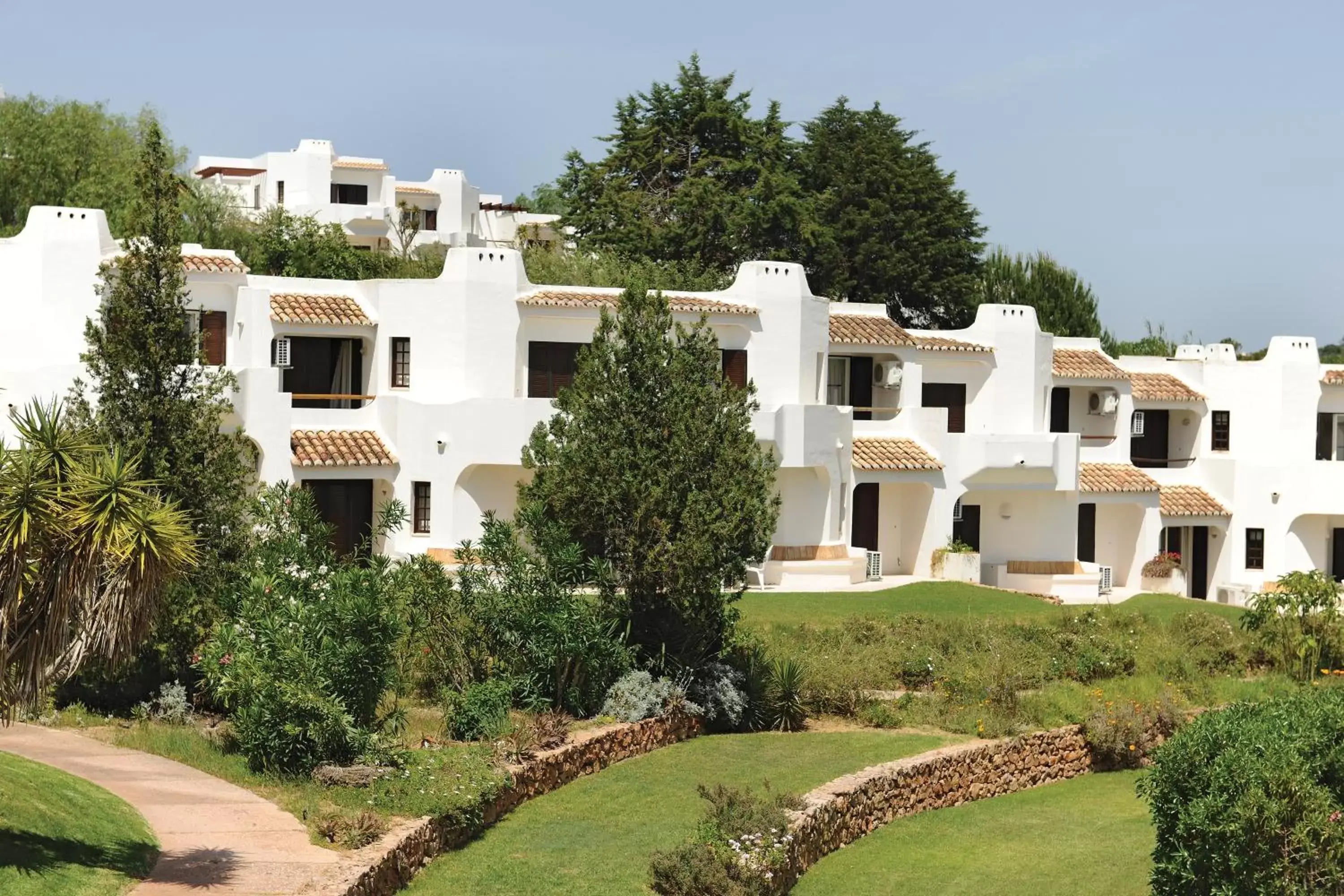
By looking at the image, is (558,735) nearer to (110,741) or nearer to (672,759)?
(672,759)

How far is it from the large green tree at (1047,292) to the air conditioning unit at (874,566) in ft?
94.6

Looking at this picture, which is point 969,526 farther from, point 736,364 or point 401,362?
point 401,362

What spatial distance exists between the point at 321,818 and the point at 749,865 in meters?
4.33

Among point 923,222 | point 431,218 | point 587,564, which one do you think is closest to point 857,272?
point 923,222

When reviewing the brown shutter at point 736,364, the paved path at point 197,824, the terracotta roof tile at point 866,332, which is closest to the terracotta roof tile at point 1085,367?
the terracotta roof tile at point 866,332

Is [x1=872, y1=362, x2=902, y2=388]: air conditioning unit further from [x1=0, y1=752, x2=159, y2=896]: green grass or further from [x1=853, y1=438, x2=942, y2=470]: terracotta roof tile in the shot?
[x1=0, y1=752, x2=159, y2=896]: green grass

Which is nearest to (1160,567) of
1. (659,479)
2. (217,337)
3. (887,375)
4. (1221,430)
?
(1221,430)

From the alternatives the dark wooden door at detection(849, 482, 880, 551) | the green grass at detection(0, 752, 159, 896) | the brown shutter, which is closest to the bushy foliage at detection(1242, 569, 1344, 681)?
the dark wooden door at detection(849, 482, 880, 551)

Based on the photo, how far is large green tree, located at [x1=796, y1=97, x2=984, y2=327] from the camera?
59.9m

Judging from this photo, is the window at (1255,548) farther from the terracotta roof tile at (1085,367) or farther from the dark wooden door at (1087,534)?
the terracotta roof tile at (1085,367)

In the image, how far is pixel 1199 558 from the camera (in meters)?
47.3

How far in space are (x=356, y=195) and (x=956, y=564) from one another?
42.5 m

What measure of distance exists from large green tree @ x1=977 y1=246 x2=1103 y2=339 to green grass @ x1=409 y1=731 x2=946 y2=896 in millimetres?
42877

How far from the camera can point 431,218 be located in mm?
78125
